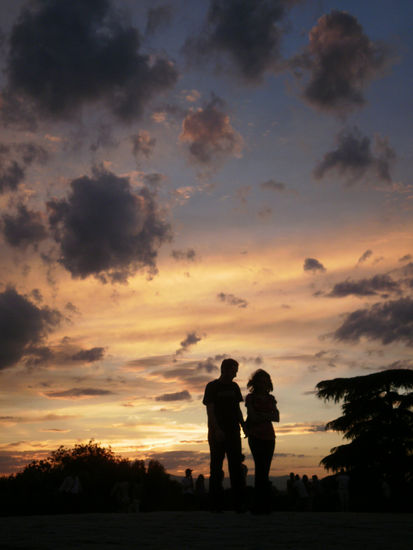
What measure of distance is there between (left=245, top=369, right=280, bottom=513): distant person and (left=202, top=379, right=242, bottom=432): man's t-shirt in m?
0.40

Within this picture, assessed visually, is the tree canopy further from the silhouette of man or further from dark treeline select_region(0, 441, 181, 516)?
the silhouette of man

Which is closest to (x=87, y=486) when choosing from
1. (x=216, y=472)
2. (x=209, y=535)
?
(x=216, y=472)

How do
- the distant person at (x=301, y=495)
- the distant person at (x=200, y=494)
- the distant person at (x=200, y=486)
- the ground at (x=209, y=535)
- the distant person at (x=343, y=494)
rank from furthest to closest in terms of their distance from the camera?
the distant person at (x=200, y=486) → the distant person at (x=200, y=494) → the distant person at (x=343, y=494) → the distant person at (x=301, y=495) → the ground at (x=209, y=535)

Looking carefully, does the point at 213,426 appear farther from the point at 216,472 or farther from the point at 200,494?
the point at 200,494

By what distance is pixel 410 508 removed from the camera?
23844 millimetres

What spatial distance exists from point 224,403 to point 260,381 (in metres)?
0.62

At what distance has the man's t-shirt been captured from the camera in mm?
8109

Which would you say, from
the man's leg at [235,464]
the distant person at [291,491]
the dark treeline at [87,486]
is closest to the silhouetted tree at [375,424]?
the distant person at [291,491]

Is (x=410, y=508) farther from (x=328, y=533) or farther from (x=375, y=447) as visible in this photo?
(x=328, y=533)

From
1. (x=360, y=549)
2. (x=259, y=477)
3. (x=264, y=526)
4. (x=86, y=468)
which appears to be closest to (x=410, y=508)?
(x=259, y=477)

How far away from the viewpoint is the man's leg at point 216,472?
8.12 metres

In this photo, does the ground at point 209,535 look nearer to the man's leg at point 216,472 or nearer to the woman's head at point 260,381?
the man's leg at point 216,472

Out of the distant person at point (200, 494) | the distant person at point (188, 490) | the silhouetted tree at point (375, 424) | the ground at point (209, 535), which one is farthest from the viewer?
the silhouetted tree at point (375, 424)

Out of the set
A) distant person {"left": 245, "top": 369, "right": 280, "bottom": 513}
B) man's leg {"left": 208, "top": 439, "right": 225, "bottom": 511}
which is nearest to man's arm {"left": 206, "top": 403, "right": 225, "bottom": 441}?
man's leg {"left": 208, "top": 439, "right": 225, "bottom": 511}
